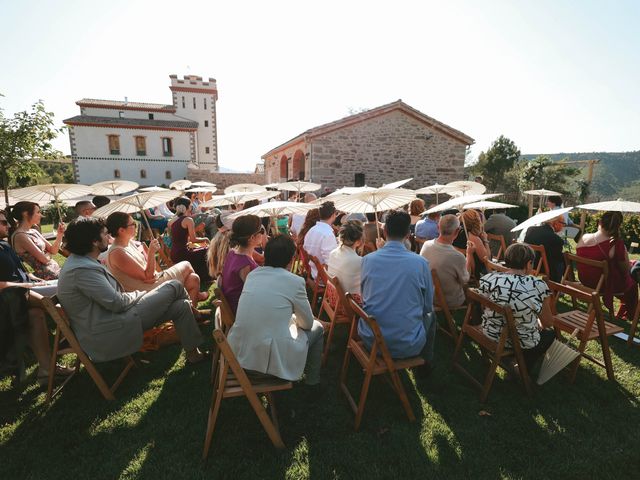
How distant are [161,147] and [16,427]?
130 ft

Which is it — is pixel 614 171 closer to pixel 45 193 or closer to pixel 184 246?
pixel 184 246

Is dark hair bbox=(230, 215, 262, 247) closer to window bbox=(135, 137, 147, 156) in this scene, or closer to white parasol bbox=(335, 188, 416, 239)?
white parasol bbox=(335, 188, 416, 239)

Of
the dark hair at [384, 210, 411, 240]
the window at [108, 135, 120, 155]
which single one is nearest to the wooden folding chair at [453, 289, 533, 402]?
the dark hair at [384, 210, 411, 240]

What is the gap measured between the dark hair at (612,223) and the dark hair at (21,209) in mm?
7866

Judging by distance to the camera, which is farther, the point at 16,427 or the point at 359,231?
the point at 359,231

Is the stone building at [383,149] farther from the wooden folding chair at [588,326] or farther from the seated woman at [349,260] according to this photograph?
the wooden folding chair at [588,326]

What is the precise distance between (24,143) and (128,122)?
29274 millimetres

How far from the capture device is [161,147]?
37000 mm

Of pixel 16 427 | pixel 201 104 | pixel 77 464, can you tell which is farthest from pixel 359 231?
pixel 201 104

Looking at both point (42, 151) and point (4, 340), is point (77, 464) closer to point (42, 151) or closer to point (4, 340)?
point (4, 340)

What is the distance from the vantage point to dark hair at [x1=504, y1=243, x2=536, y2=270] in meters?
2.93

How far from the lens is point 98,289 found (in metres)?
2.88

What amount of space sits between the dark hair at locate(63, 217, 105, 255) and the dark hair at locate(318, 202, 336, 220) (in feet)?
10.6

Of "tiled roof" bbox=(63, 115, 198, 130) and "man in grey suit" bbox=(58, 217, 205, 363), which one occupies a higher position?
"tiled roof" bbox=(63, 115, 198, 130)
